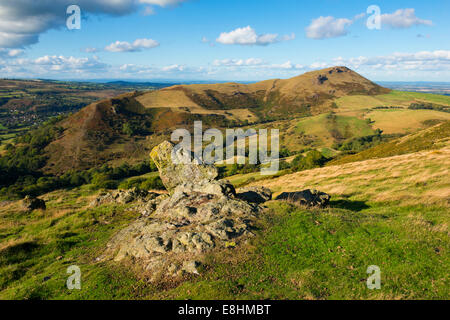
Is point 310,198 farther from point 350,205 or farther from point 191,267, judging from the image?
point 191,267

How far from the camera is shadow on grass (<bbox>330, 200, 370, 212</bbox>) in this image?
25.4 metres

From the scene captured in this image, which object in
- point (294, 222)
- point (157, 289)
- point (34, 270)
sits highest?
point (294, 222)

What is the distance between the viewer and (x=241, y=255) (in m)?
13.4

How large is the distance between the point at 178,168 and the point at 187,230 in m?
12.0

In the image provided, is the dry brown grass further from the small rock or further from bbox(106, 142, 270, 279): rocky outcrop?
the small rock

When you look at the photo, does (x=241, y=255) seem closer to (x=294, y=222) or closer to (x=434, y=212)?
(x=294, y=222)

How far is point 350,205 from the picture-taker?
26609 mm

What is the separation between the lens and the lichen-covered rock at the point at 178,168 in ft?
Answer: 83.7

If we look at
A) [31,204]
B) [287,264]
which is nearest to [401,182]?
[287,264]

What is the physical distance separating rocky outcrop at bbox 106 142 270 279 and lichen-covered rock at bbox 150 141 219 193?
6.15 ft

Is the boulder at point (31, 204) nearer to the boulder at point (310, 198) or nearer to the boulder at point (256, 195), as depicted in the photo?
the boulder at point (256, 195)
